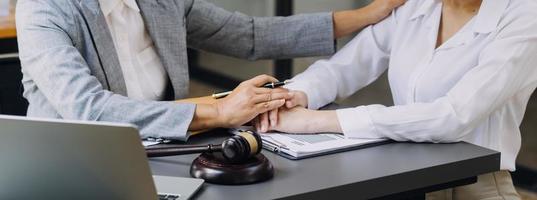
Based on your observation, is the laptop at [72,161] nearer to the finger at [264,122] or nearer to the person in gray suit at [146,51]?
the person in gray suit at [146,51]

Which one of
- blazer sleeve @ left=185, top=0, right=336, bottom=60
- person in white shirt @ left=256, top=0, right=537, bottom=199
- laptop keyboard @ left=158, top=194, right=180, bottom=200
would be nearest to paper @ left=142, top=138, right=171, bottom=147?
person in white shirt @ left=256, top=0, right=537, bottom=199

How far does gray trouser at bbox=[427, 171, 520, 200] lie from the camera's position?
1.75 m

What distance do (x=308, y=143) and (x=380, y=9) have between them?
622 millimetres

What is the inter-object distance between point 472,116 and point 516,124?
0.23 metres

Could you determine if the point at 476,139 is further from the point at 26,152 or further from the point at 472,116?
the point at 26,152

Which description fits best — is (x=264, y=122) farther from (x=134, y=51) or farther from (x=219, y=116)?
(x=134, y=51)

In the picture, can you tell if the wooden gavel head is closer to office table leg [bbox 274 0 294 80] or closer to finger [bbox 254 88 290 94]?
finger [bbox 254 88 290 94]

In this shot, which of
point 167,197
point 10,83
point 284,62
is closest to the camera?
point 167,197

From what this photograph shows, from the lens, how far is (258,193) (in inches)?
51.2

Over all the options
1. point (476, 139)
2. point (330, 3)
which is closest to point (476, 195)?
point (476, 139)

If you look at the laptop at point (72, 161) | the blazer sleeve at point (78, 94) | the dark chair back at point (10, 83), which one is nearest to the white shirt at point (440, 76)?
the blazer sleeve at point (78, 94)

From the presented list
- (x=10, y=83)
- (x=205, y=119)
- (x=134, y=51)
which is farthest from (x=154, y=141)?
(x=10, y=83)

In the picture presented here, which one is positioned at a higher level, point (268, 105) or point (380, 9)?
point (380, 9)

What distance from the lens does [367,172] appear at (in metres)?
1.42
